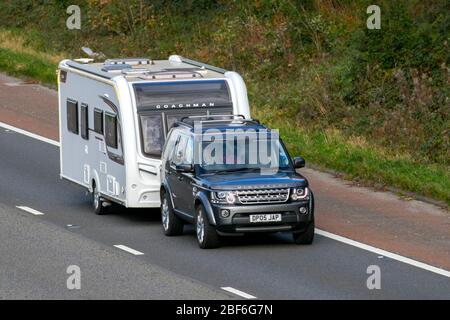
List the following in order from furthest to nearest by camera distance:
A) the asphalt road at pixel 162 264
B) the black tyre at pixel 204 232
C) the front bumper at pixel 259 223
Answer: the black tyre at pixel 204 232 → the front bumper at pixel 259 223 → the asphalt road at pixel 162 264

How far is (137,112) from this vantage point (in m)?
26.2

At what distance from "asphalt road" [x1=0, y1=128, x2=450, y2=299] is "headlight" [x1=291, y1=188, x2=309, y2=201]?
2.73ft

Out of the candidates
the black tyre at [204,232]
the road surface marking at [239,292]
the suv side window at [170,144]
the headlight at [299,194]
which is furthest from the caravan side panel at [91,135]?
the road surface marking at [239,292]

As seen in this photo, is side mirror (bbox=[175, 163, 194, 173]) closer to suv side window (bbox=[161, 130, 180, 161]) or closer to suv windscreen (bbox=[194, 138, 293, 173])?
suv windscreen (bbox=[194, 138, 293, 173])

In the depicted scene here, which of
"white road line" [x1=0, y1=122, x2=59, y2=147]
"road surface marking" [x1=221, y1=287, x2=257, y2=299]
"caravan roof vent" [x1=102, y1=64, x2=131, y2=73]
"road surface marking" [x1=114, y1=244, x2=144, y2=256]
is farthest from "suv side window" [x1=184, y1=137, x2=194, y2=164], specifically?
"white road line" [x1=0, y1=122, x2=59, y2=147]

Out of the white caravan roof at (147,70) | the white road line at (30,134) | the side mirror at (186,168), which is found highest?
the white caravan roof at (147,70)

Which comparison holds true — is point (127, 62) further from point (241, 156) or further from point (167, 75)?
point (241, 156)

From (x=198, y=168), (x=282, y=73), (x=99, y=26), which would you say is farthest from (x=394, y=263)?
(x=99, y=26)

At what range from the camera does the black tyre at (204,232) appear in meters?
23.5

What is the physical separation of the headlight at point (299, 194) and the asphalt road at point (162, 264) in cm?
83

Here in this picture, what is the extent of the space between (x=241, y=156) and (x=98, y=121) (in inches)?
155

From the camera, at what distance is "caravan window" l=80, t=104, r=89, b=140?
2808cm

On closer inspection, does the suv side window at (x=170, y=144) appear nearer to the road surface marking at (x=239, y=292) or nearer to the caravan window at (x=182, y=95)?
the caravan window at (x=182, y=95)
